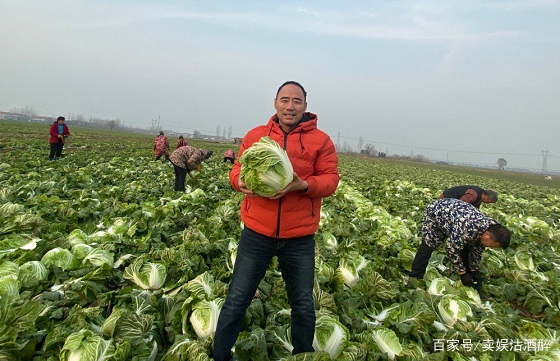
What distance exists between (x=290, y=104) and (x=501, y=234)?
3903 millimetres

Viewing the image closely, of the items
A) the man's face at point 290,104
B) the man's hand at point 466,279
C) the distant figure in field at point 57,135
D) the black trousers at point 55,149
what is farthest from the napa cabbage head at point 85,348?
the black trousers at point 55,149

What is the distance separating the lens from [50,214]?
6.53m

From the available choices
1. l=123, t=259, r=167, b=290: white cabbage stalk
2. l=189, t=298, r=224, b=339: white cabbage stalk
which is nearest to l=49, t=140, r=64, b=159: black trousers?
l=123, t=259, r=167, b=290: white cabbage stalk

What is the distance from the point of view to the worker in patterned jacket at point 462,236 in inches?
185

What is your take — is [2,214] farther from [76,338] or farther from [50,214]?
[76,338]

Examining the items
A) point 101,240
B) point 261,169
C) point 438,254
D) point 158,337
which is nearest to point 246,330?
point 158,337

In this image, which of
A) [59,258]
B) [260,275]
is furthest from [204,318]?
[59,258]

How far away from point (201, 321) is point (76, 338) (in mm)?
1109

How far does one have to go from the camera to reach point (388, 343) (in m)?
3.36

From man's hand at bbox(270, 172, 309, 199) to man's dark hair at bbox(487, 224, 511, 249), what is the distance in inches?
143

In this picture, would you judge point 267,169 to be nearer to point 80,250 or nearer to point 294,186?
point 294,186

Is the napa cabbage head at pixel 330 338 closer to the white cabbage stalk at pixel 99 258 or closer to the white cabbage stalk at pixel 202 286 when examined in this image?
the white cabbage stalk at pixel 202 286

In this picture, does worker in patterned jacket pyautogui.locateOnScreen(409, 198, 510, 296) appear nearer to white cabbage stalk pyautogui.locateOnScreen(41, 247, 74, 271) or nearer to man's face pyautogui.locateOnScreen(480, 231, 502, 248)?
man's face pyautogui.locateOnScreen(480, 231, 502, 248)

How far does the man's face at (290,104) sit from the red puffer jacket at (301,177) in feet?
0.30
